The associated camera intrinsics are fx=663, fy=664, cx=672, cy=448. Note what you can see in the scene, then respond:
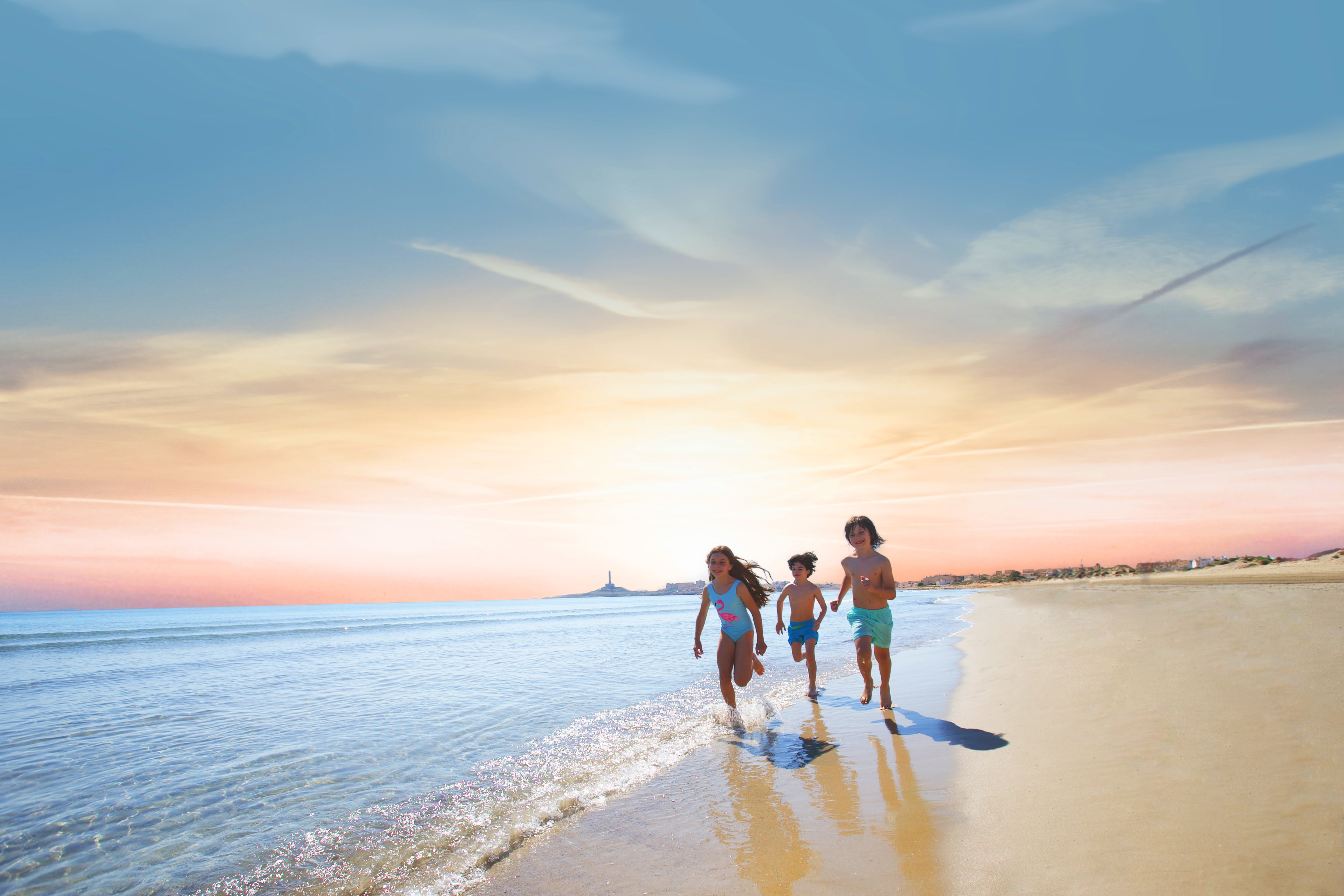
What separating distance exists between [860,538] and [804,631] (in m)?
2.30

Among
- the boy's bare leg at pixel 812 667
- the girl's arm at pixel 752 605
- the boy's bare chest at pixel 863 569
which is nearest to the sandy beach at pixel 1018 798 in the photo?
the boy's bare leg at pixel 812 667

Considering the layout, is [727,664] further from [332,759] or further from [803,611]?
[332,759]

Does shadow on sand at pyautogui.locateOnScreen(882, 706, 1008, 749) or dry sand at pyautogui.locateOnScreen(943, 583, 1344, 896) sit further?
shadow on sand at pyautogui.locateOnScreen(882, 706, 1008, 749)

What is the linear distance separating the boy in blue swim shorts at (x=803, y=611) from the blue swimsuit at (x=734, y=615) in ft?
5.33

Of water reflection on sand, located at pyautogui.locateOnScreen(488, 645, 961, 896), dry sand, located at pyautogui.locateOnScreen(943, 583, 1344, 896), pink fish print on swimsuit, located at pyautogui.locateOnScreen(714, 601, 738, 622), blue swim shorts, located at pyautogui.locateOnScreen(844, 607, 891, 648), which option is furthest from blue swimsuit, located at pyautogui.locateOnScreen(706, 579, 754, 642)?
dry sand, located at pyautogui.locateOnScreen(943, 583, 1344, 896)

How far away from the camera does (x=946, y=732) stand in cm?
674

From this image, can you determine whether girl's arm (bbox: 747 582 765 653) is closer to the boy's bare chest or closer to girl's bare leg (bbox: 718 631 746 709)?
girl's bare leg (bbox: 718 631 746 709)

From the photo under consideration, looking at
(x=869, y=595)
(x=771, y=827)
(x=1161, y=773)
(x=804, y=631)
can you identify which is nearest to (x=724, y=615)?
(x=869, y=595)

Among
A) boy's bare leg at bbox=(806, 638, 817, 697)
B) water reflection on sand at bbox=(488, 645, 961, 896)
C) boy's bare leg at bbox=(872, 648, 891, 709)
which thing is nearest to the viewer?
water reflection on sand at bbox=(488, 645, 961, 896)

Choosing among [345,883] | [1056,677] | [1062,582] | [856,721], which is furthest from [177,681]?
[1062,582]

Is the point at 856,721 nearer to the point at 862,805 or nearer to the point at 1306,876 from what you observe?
the point at 862,805

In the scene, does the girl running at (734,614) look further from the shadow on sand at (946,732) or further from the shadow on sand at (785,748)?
the shadow on sand at (946,732)

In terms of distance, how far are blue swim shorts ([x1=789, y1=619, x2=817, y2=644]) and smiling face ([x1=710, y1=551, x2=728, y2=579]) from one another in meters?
2.03

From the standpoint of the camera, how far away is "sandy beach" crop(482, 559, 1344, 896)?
137 inches
